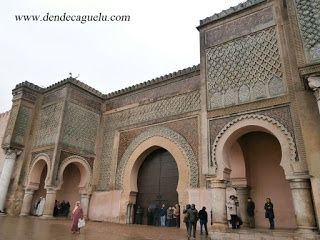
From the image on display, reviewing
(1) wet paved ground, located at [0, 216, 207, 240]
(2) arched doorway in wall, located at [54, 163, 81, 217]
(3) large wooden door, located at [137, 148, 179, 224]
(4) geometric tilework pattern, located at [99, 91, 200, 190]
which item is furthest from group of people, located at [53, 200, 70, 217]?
(1) wet paved ground, located at [0, 216, 207, 240]

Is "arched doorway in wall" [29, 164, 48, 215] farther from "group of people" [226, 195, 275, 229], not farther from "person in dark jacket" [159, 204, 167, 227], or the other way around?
"group of people" [226, 195, 275, 229]

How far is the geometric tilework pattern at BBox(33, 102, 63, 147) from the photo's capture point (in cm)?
1160

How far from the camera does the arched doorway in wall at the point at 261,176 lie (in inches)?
308

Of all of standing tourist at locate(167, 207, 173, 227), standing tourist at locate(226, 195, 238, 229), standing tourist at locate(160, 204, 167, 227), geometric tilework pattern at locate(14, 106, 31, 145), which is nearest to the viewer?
standing tourist at locate(226, 195, 238, 229)

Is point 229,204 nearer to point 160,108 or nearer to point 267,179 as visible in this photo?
point 267,179

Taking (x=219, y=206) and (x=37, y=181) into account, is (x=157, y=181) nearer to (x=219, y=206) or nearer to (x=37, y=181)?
(x=219, y=206)

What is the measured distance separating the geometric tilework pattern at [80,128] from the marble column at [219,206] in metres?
7.00

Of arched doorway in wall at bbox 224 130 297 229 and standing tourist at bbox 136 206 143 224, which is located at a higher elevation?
arched doorway in wall at bbox 224 130 297 229

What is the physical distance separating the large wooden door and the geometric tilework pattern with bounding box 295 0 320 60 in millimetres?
5993

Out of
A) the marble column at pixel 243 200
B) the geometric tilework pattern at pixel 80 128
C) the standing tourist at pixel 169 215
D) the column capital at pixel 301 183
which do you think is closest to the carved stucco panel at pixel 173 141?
the standing tourist at pixel 169 215

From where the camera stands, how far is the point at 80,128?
39.5 feet

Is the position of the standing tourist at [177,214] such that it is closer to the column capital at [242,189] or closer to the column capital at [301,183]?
the column capital at [242,189]

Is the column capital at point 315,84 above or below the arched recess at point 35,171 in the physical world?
above

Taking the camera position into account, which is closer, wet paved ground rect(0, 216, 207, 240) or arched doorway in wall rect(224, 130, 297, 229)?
wet paved ground rect(0, 216, 207, 240)
